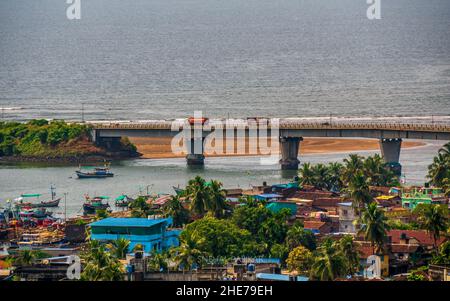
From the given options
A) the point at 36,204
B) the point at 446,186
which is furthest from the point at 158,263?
the point at 36,204

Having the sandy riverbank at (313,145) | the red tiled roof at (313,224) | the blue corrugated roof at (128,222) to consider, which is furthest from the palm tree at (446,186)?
the sandy riverbank at (313,145)

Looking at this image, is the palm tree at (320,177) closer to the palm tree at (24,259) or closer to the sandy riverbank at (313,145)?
the sandy riverbank at (313,145)

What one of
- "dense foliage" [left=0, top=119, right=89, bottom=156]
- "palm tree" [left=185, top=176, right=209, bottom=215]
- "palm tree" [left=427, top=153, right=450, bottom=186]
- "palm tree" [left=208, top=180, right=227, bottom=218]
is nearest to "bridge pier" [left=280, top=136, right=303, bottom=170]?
"dense foliage" [left=0, top=119, right=89, bottom=156]

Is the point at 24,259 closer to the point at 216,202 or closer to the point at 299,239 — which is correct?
the point at 299,239

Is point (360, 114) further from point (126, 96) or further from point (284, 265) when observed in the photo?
point (284, 265)

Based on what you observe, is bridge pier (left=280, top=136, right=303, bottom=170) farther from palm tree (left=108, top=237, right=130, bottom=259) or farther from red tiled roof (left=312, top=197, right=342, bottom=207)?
palm tree (left=108, top=237, right=130, bottom=259)
